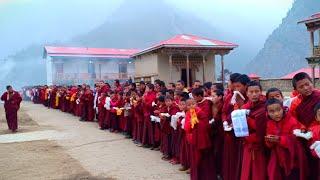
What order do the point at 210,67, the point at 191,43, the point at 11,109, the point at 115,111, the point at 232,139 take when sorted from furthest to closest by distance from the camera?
the point at 210,67
the point at 191,43
the point at 11,109
the point at 115,111
the point at 232,139

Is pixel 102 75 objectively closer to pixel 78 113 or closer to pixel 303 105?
pixel 78 113

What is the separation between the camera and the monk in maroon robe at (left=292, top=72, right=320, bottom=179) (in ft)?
15.5

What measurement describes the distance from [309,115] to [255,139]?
0.66m

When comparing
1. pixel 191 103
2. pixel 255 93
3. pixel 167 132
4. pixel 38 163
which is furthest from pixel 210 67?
pixel 255 93

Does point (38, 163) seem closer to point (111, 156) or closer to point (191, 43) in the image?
point (111, 156)

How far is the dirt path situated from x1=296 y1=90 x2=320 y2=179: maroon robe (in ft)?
9.29

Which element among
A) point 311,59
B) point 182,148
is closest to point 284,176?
point 182,148

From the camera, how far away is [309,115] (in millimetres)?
4812

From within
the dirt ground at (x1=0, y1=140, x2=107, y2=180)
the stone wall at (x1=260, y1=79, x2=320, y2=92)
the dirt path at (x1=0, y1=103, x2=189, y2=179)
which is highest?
the stone wall at (x1=260, y1=79, x2=320, y2=92)

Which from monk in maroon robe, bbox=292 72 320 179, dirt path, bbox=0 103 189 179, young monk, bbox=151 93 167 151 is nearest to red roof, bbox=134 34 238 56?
dirt path, bbox=0 103 189 179

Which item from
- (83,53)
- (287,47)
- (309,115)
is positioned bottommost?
(309,115)

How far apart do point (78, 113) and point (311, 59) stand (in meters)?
16.7

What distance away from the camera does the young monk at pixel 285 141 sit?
15.1 feet

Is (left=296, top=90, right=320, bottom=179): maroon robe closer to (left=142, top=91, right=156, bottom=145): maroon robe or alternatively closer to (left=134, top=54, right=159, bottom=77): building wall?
(left=142, top=91, right=156, bottom=145): maroon robe
